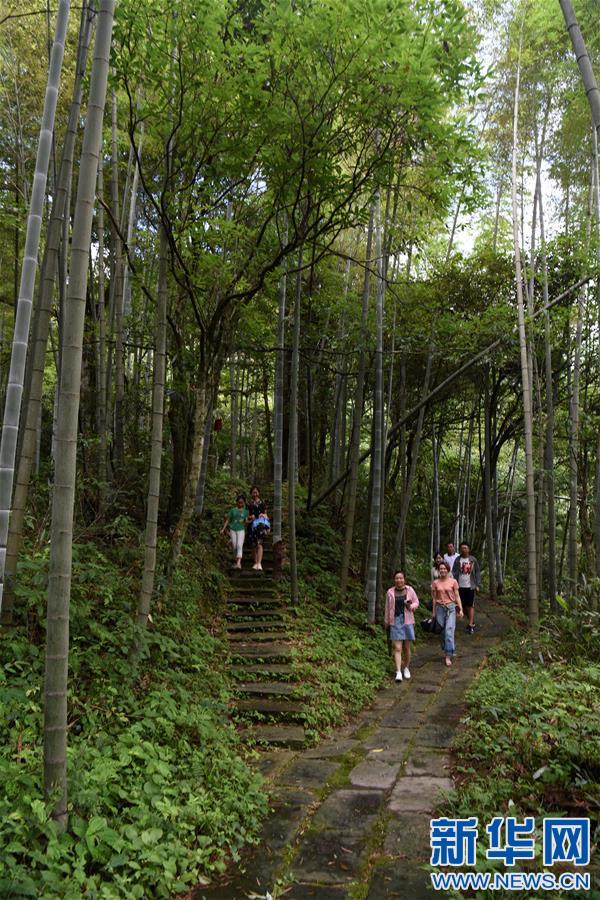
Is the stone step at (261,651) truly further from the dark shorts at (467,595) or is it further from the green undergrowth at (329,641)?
the dark shorts at (467,595)

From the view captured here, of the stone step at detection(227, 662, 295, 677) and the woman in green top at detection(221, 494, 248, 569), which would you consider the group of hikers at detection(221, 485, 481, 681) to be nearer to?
the woman in green top at detection(221, 494, 248, 569)

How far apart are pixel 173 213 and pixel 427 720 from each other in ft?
15.8

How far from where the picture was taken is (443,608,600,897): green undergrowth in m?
3.10

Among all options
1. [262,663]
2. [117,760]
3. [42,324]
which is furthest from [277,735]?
[42,324]

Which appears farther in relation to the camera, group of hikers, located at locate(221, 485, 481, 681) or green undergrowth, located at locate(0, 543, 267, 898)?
group of hikers, located at locate(221, 485, 481, 681)

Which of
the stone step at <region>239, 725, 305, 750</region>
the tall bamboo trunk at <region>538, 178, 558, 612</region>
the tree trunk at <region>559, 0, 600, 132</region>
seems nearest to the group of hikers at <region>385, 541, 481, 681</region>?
the stone step at <region>239, 725, 305, 750</region>

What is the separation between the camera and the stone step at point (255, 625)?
717 centimetres

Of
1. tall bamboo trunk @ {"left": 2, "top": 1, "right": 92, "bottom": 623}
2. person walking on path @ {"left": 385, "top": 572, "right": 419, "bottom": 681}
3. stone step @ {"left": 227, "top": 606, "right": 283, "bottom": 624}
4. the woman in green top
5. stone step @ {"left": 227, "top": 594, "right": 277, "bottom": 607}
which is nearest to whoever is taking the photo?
tall bamboo trunk @ {"left": 2, "top": 1, "right": 92, "bottom": 623}

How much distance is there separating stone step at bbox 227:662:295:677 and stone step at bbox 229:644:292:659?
0.11 metres

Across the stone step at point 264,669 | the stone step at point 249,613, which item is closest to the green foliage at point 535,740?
the stone step at point 264,669

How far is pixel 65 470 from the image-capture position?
2.63m

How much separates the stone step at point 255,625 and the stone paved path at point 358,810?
5.96 feet

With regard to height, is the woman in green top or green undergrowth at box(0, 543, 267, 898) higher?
the woman in green top

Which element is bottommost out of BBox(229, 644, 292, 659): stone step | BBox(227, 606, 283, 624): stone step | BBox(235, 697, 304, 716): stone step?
BBox(235, 697, 304, 716): stone step
